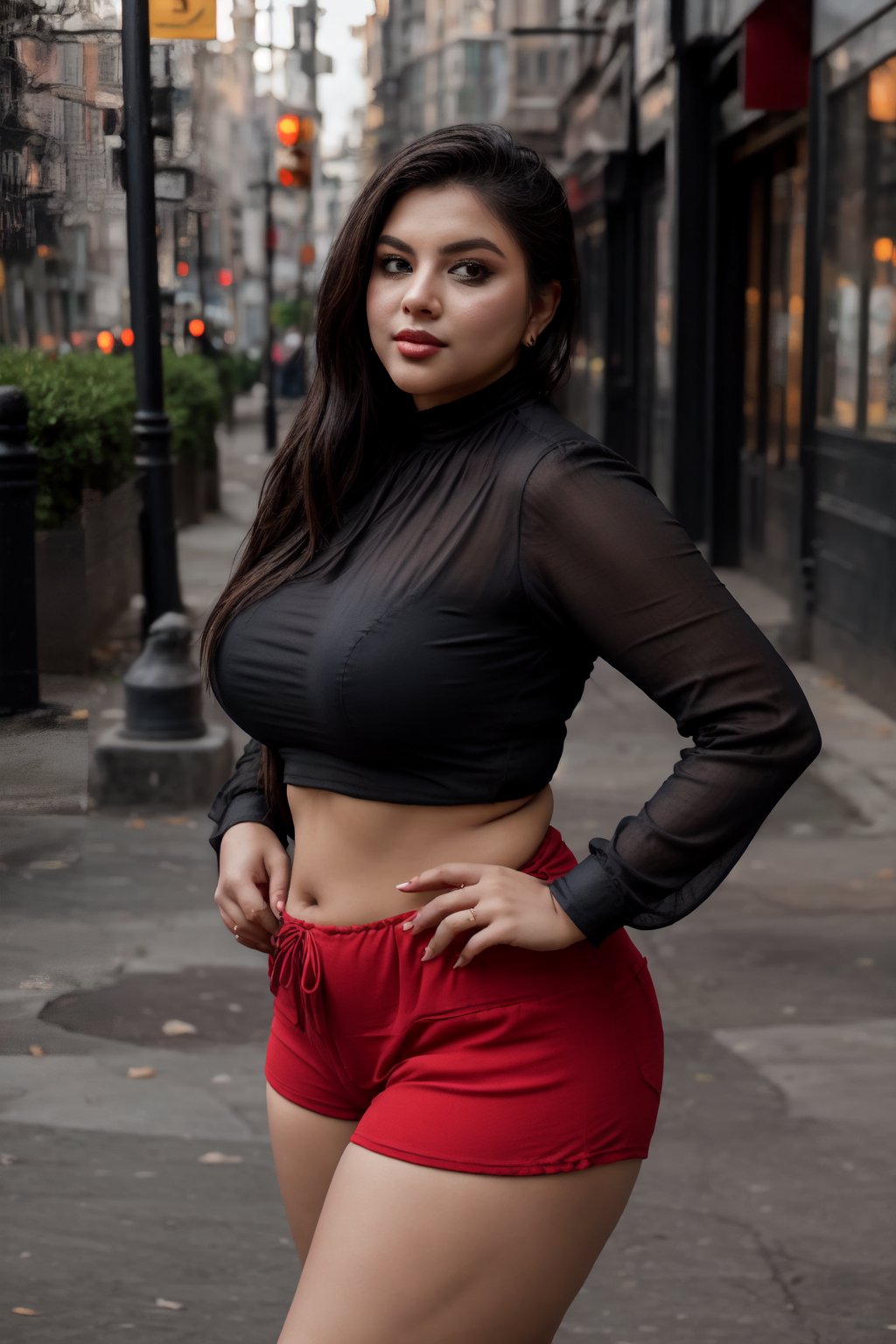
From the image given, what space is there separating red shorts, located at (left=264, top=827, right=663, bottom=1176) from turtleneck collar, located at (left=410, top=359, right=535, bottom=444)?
19.7 inches

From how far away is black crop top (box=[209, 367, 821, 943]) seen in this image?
81.4 inches

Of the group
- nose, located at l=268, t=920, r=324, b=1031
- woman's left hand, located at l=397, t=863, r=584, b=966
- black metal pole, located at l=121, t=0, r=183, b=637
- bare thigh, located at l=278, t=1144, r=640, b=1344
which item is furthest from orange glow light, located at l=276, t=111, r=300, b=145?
bare thigh, located at l=278, t=1144, r=640, b=1344

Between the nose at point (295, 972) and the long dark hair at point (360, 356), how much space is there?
0.85 feet

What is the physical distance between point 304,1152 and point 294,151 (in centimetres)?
2309

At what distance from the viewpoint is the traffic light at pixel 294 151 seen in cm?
2333

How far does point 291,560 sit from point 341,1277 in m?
0.84

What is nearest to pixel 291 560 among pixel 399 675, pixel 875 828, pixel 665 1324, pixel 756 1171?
pixel 399 675

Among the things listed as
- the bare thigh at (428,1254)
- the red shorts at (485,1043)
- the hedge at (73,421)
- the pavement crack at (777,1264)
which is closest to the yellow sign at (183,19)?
the hedge at (73,421)

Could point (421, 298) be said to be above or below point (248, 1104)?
above

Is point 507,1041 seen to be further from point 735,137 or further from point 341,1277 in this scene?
point 735,137

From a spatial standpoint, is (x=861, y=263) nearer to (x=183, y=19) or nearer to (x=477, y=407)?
(x=183, y=19)

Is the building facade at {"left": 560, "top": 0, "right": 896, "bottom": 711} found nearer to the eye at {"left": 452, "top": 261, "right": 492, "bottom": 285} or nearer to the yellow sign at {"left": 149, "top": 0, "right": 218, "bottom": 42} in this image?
the yellow sign at {"left": 149, "top": 0, "right": 218, "bottom": 42}

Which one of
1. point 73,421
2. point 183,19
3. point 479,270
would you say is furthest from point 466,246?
point 73,421

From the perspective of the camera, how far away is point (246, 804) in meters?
2.55
